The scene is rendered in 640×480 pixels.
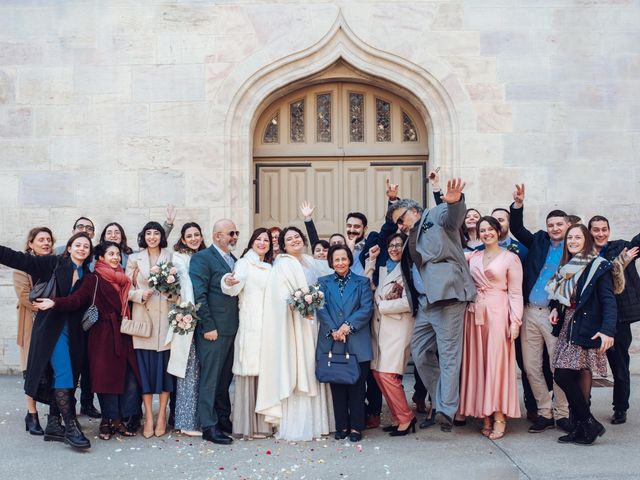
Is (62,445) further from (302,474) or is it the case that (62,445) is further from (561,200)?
(561,200)

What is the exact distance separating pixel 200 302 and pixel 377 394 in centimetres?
181

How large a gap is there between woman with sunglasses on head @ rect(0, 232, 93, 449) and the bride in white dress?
1501mm

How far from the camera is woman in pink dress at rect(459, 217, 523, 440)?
5.62 metres

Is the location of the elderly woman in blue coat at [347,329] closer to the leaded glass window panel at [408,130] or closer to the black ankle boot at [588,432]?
the black ankle boot at [588,432]

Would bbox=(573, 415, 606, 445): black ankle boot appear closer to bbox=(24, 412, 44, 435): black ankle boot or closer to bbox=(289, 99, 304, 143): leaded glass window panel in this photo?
bbox=(24, 412, 44, 435): black ankle boot

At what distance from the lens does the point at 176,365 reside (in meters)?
5.62

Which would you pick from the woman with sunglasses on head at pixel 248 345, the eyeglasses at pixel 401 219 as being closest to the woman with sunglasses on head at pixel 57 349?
the woman with sunglasses on head at pixel 248 345

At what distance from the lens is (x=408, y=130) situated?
887 cm

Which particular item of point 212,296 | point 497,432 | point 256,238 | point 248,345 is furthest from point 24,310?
point 497,432

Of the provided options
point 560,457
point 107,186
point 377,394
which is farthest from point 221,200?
point 560,457

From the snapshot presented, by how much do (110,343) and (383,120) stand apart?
16.0 feet

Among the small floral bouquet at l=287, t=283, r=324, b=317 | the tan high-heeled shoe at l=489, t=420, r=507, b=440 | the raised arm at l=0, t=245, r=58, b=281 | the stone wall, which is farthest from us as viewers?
the stone wall

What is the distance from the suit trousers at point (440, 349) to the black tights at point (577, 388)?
83cm

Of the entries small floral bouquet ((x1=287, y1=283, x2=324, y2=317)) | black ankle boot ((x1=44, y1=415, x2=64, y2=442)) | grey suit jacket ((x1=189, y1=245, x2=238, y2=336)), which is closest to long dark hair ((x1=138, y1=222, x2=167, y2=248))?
grey suit jacket ((x1=189, y1=245, x2=238, y2=336))
